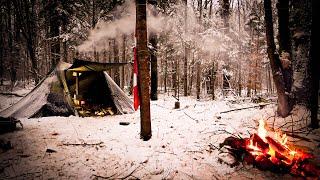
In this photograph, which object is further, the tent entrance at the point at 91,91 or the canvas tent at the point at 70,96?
the tent entrance at the point at 91,91

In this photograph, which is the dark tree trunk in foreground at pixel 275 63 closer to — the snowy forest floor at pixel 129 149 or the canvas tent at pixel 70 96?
the snowy forest floor at pixel 129 149

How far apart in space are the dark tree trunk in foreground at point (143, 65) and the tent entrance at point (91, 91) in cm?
492

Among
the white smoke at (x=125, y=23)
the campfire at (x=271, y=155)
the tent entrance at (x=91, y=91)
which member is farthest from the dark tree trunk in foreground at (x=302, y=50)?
the tent entrance at (x=91, y=91)

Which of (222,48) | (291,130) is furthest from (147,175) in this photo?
(222,48)

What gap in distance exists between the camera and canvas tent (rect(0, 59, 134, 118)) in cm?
870

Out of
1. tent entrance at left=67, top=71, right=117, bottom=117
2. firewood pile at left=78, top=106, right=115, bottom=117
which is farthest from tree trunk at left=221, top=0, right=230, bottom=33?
firewood pile at left=78, top=106, right=115, bottom=117

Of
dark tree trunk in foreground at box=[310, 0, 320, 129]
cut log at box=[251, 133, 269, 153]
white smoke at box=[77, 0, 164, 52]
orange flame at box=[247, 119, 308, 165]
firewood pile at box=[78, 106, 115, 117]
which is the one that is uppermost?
white smoke at box=[77, 0, 164, 52]

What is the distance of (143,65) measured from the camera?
5629 millimetres

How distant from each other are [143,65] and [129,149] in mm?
2045

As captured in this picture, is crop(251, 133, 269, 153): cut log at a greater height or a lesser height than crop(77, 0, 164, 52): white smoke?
lesser

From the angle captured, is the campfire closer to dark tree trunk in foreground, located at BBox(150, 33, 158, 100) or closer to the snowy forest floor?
the snowy forest floor

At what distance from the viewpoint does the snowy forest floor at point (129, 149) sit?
4.27 m

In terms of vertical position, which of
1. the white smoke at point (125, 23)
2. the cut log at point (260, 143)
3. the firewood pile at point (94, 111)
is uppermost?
the white smoke at point (125, 23)

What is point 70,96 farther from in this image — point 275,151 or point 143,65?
point 275,151
